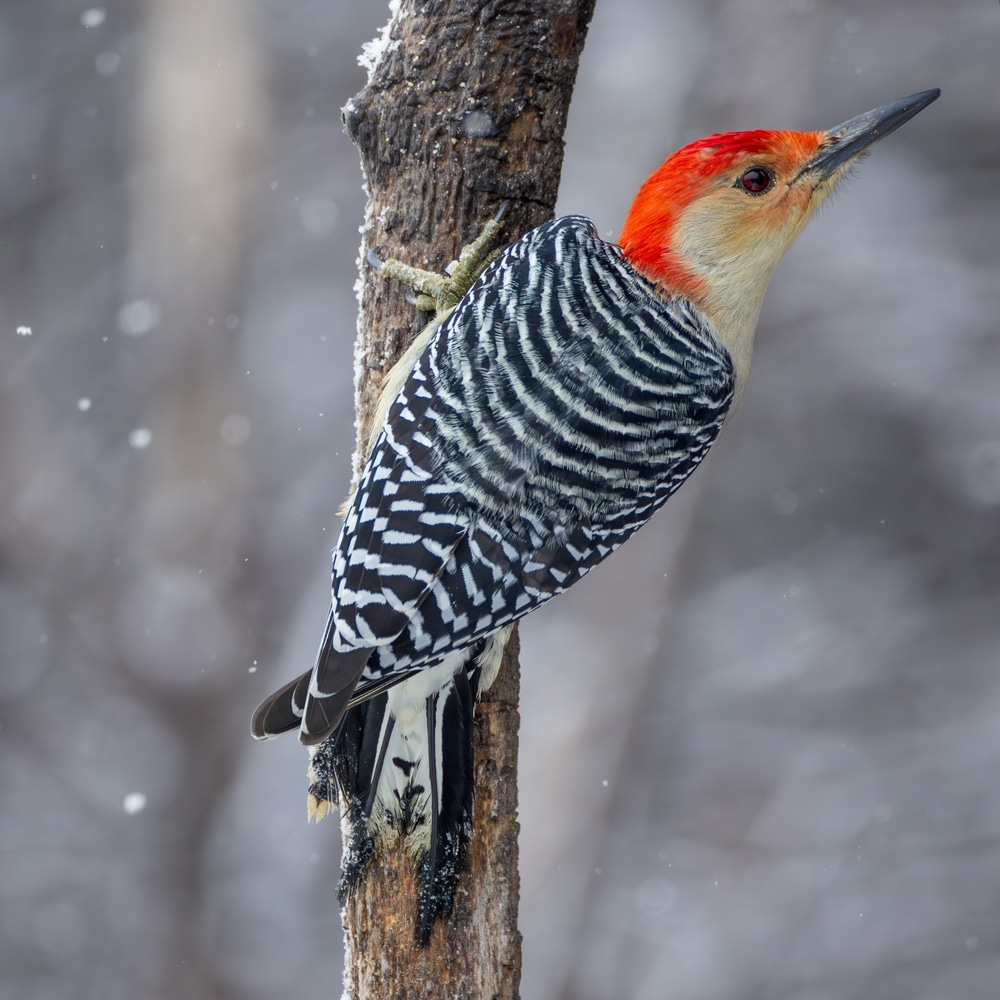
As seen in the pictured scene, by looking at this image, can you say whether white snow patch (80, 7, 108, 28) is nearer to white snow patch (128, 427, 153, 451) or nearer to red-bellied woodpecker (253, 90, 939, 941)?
white snow patch (128, 427, 153, 451)

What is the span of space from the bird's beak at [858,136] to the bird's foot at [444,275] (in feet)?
2.77

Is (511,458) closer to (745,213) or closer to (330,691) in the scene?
(330,691)

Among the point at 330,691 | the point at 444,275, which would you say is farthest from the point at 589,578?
the point at 330,691

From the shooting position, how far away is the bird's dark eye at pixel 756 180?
2844 millimetres

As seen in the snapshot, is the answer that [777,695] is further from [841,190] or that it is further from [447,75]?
Answer: [447,75]

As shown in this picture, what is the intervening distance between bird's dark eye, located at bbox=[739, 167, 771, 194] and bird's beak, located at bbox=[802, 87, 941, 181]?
0.12 metres

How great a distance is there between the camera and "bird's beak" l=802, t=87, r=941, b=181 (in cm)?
292

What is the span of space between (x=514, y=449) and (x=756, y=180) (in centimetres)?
99

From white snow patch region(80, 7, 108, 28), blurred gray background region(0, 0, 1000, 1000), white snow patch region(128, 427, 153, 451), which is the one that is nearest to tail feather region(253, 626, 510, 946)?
blurred gray background region(0, 0, 1000, 1000)

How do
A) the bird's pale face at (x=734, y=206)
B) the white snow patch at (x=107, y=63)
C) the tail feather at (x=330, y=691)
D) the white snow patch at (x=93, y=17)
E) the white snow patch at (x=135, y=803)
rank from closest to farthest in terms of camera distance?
1. the tail feather at (x=330, y=691)
2. the bird's pale face at (x=734, y=206)
3. the white snow patch at (x=135, y=803)
4. the white snow patch at (x=107, y=63)
5. the white snow patch at (x=93, y=17)

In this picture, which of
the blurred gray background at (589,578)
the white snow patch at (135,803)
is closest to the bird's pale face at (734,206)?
the blurred gray background at (589,578)

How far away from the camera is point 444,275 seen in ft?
9.50

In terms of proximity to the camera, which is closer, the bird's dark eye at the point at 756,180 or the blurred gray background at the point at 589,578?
the bird's dark eye at the point at 756,180

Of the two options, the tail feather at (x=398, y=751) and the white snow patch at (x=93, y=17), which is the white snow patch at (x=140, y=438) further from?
the tail feather at (x=398, y=751)
